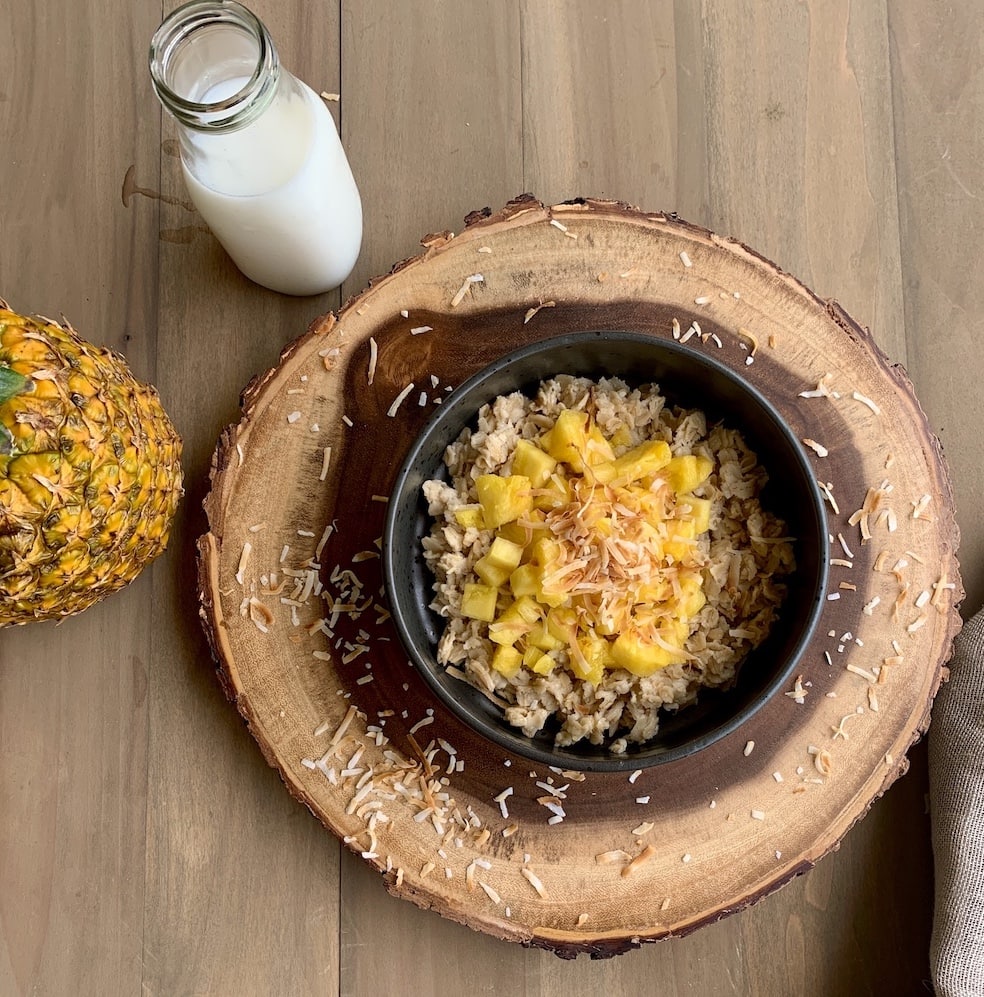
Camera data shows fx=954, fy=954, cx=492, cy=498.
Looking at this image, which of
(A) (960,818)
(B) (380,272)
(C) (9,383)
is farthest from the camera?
(B) (380,272)

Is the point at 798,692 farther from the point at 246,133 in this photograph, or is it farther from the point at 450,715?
the point at 246,133

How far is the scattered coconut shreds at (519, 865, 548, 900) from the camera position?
1433 millimetres

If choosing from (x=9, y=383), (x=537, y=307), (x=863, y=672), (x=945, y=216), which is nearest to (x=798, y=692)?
(x=863, y=672)

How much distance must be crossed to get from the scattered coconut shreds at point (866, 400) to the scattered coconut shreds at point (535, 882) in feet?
2.85

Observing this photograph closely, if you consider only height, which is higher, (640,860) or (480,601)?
(480,601)

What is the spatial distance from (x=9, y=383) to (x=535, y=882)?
1.00 metres

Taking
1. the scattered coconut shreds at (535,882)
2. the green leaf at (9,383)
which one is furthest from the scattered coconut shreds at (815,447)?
the green leaf at (9,383)

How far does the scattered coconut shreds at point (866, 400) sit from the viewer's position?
146 centimetres

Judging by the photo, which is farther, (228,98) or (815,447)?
(815,447)

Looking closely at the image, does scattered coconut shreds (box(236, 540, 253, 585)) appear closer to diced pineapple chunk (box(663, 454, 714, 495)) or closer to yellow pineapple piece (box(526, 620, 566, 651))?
yellow pineapple piece (box(526, 620, 566, 651))

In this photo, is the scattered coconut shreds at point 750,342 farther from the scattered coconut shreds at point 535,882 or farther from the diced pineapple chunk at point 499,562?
the scattered coconut shreds at point 535,882

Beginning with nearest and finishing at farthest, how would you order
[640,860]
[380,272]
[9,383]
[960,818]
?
1. [9,383]
2. [640,860]
3. [960,818]
4. [380,272]

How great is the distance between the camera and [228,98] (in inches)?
47.9

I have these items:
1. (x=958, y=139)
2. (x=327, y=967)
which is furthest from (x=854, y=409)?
(x=327, y=967)
